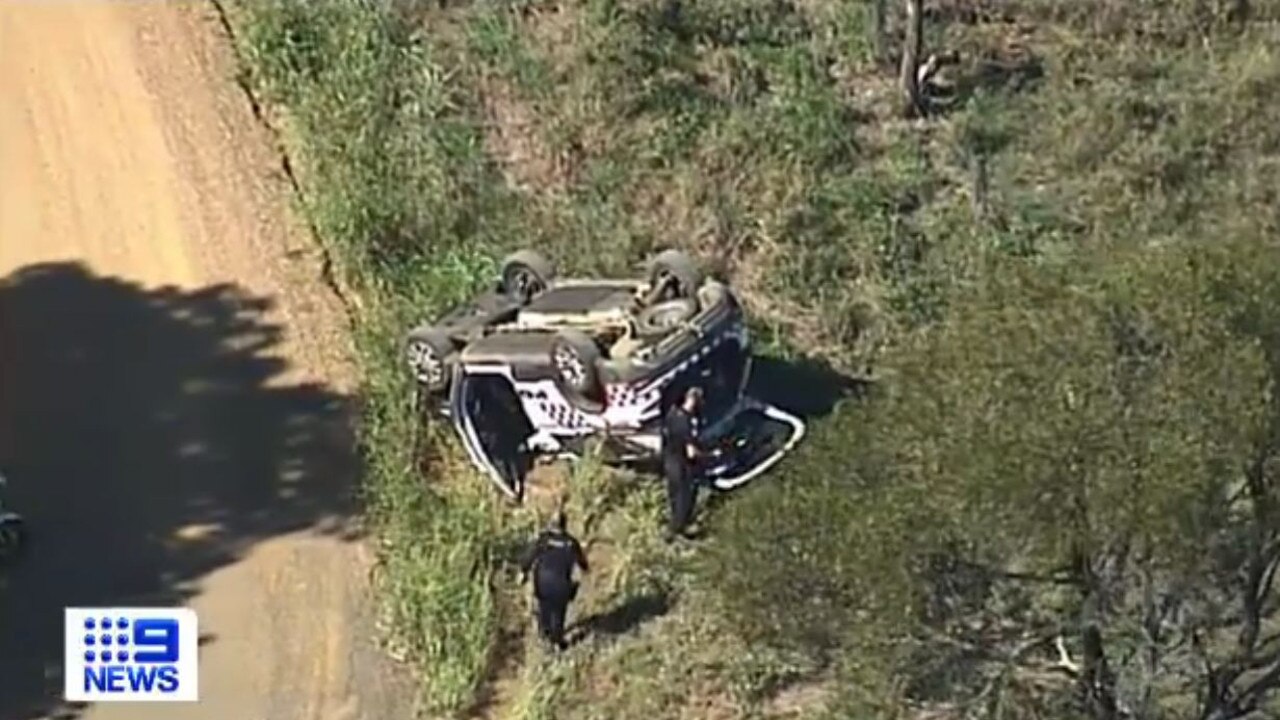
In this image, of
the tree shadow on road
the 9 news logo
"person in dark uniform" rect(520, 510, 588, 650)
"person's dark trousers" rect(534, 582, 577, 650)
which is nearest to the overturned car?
the tree shadow on road

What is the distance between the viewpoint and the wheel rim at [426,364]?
19312 millimetres

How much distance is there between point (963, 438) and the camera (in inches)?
519

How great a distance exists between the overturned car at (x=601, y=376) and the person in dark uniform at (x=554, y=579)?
1267 millimetres

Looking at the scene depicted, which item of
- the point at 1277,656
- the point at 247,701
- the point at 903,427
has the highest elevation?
the point at 903,427

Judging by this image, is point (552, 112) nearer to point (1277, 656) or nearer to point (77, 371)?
point (77, 371)

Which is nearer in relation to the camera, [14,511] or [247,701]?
[247,701]

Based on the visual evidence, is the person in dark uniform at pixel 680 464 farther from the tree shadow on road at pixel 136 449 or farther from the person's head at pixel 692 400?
the tree shadow on road at pixel 136 449

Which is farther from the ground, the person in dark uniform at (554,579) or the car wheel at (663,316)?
the car wheel at (663,316)

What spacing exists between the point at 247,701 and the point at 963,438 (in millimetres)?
6147

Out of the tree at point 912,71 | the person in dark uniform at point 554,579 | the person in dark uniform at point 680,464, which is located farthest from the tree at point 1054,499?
the tree at point 912,71

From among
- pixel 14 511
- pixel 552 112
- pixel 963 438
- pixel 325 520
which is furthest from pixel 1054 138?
pixel 963 438

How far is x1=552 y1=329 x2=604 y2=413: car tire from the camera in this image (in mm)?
18719

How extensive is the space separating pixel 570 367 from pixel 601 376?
22 cm

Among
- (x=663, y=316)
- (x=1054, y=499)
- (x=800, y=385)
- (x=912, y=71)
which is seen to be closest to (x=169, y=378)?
(x=663, y=316)
